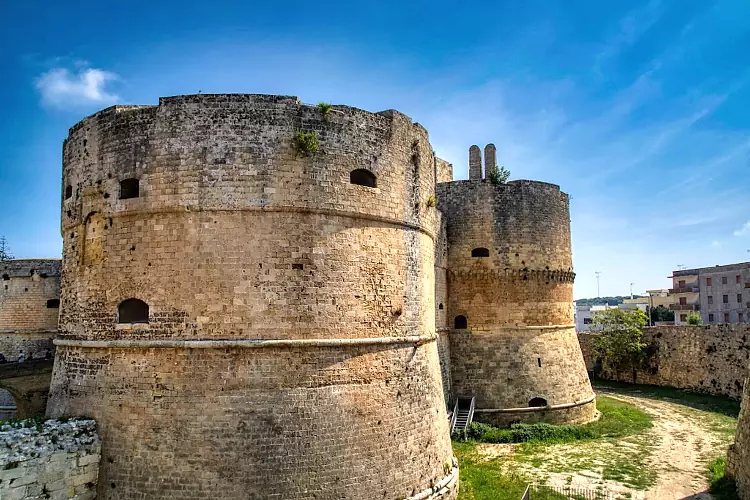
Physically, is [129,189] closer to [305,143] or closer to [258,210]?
[258,210]

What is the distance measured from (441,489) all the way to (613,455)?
7736 millimetres

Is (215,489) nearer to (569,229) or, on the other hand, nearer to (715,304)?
(569,229)

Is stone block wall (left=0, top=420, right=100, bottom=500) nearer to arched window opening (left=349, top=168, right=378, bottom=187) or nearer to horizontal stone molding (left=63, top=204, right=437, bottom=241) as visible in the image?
horizontal stone molding (left=63, top=204, right=437, bottom=241)

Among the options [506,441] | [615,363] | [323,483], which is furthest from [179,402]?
[615,363]

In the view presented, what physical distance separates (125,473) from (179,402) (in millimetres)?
1610

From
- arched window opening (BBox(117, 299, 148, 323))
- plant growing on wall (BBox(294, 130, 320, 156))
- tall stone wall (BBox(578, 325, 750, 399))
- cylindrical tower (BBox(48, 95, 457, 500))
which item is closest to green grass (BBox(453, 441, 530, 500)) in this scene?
cylindrical tower (BBox(48, 95, 457, 500))

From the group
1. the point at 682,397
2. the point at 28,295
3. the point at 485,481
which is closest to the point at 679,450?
the point at 485,481

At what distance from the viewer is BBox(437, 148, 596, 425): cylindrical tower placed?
769 inches

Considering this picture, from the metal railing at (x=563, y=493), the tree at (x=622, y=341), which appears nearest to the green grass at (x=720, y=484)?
the metal railing at (x=563, y=493)

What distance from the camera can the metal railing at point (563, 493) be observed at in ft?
42.1

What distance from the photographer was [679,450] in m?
17.0

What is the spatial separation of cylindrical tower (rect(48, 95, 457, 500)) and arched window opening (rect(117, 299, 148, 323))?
5cm

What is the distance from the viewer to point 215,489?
948cm

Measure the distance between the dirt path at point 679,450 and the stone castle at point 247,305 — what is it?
6.35 m
